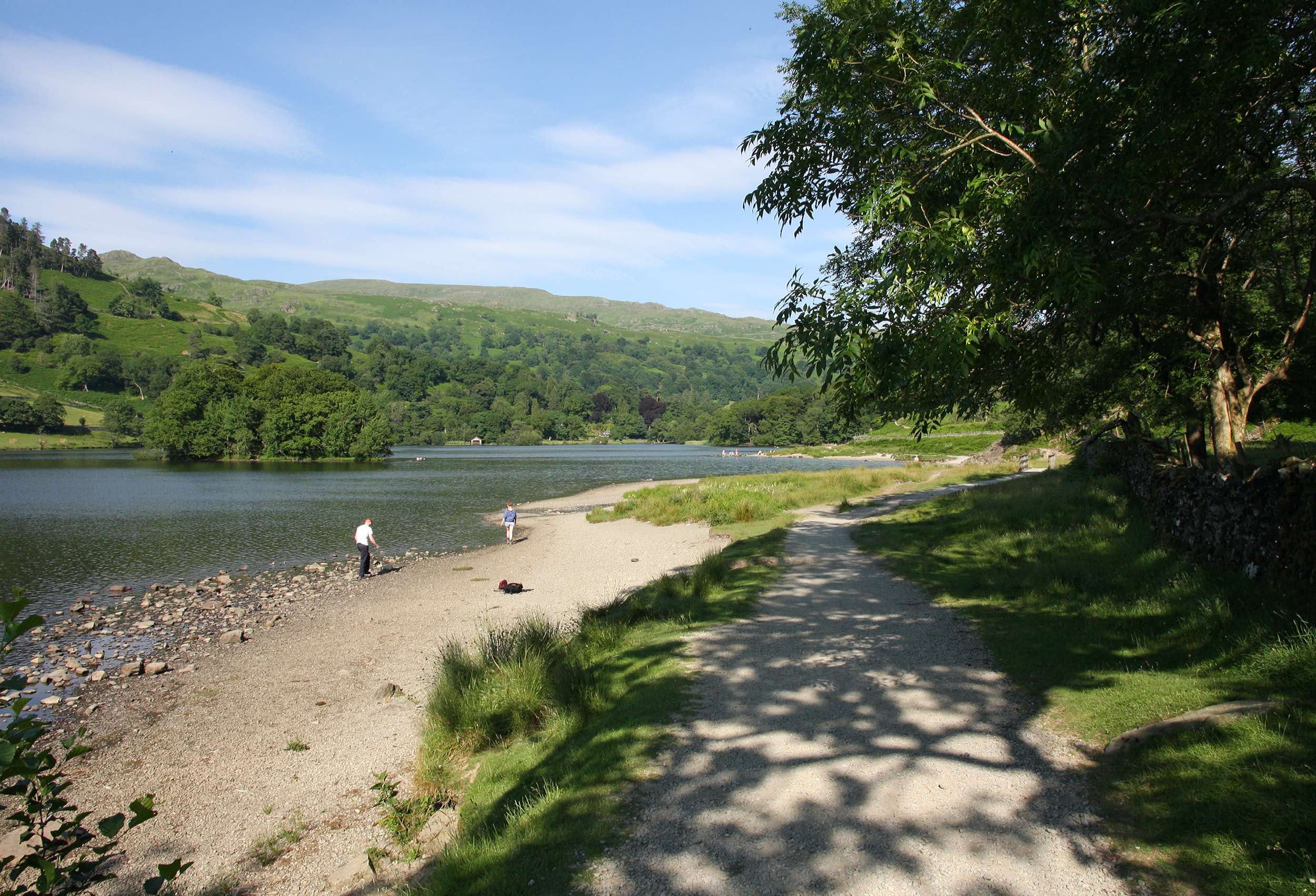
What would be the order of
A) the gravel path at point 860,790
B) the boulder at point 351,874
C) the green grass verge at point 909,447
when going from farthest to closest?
1. the green grass verge at point 909,447
2. the boulder at point 351,874
3. the gravel path at point 860,790

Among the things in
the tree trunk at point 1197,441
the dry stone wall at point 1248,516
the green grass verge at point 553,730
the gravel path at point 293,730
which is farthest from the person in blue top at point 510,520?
the dry stone wall at point 1248,516

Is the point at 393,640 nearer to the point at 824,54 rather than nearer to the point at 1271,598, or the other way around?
the point at 824,54

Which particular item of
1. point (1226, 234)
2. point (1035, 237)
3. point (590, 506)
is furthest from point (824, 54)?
point (590, 506)

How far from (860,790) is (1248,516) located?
606 cm

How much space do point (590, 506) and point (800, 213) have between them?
Result: 33.9m

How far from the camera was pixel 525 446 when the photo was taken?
180m

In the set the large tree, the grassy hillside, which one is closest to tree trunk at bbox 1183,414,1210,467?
the large tree

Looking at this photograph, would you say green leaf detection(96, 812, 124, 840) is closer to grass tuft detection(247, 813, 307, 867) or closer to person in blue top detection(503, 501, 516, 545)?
grass tuft detection(247, 813, 307, 867)

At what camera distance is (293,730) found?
9.84 m

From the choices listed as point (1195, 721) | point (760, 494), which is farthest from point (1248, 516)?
point (760, 494)

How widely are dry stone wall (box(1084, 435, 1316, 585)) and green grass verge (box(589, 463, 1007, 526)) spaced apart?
15.7 m

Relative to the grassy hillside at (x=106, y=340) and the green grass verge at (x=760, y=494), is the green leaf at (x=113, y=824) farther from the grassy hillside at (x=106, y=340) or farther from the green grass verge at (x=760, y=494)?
the grassy hillside at (x=106, y=340)

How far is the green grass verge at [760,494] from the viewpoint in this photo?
93.2 feet

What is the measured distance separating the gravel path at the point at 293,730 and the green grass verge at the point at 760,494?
8.87m
